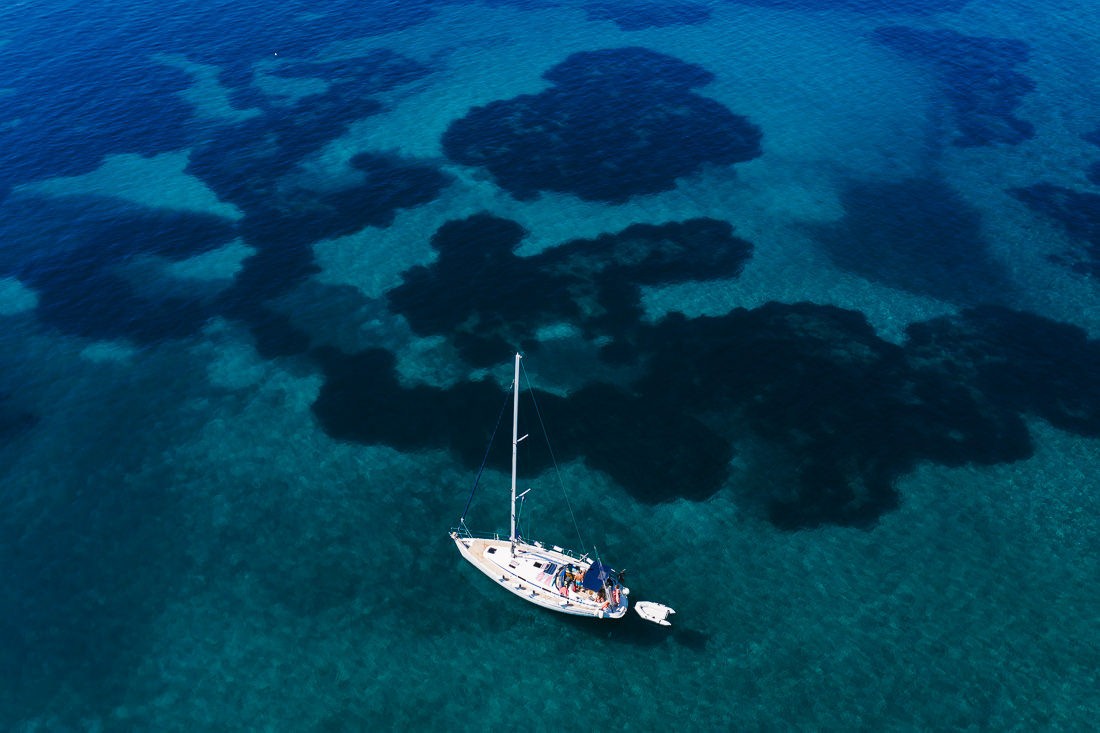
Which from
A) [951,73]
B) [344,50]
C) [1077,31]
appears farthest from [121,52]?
[1077,31]

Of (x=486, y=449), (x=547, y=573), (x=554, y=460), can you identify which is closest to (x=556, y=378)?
(x=554, y=460)

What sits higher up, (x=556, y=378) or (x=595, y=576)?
(x=595, y=576)

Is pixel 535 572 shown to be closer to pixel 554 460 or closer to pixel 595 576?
pixel 595 576

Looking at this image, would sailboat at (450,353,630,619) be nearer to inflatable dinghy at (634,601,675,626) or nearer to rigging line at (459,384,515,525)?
inflatable dinghy at (634,601,675,626)

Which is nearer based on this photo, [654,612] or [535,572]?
[654,612]

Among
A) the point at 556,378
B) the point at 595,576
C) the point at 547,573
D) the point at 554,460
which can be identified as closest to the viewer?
the point at 595,576
